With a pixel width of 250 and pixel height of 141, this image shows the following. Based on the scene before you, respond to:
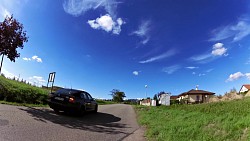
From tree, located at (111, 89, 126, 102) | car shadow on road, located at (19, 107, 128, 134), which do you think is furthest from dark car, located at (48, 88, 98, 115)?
tree, located at (111, 89, 126, 102)

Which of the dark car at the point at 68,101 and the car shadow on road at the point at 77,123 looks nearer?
the car shadow on road at the point at 77,123

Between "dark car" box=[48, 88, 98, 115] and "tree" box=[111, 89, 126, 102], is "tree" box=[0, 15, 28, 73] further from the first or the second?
"tree" box=[111, 89, 126, 102]

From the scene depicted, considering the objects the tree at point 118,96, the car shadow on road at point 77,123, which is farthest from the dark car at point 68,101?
the tree at point 118,96

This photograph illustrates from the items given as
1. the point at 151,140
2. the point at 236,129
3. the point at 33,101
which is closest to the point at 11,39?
the point at 33,101

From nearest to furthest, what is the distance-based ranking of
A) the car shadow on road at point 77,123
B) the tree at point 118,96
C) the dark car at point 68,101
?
the car shadow on road at point 77,123, the dark car at point 68,101, the tree at point 118,96

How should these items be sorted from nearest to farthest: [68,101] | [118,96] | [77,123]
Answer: [77,123], [68,101], [118,96]

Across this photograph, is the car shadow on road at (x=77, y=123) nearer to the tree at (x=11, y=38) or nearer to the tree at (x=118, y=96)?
the tree at (x=11, y=38)

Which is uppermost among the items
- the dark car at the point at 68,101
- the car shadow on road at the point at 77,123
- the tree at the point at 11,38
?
the tree at the point at 11,38

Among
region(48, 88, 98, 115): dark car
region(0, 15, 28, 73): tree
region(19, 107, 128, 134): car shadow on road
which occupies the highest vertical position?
region(0, 15, 28, 73): tree

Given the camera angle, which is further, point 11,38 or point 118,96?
point 118,96

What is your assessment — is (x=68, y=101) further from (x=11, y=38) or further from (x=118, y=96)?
(x=118, y=96)

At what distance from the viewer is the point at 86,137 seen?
6742 mm

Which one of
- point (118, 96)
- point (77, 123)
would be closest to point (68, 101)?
point (77, 123)

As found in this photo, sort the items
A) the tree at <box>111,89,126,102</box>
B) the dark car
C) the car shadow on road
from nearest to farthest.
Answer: the car shadow on road < the dark car < the tree at <box>111,89,126,102</box>
